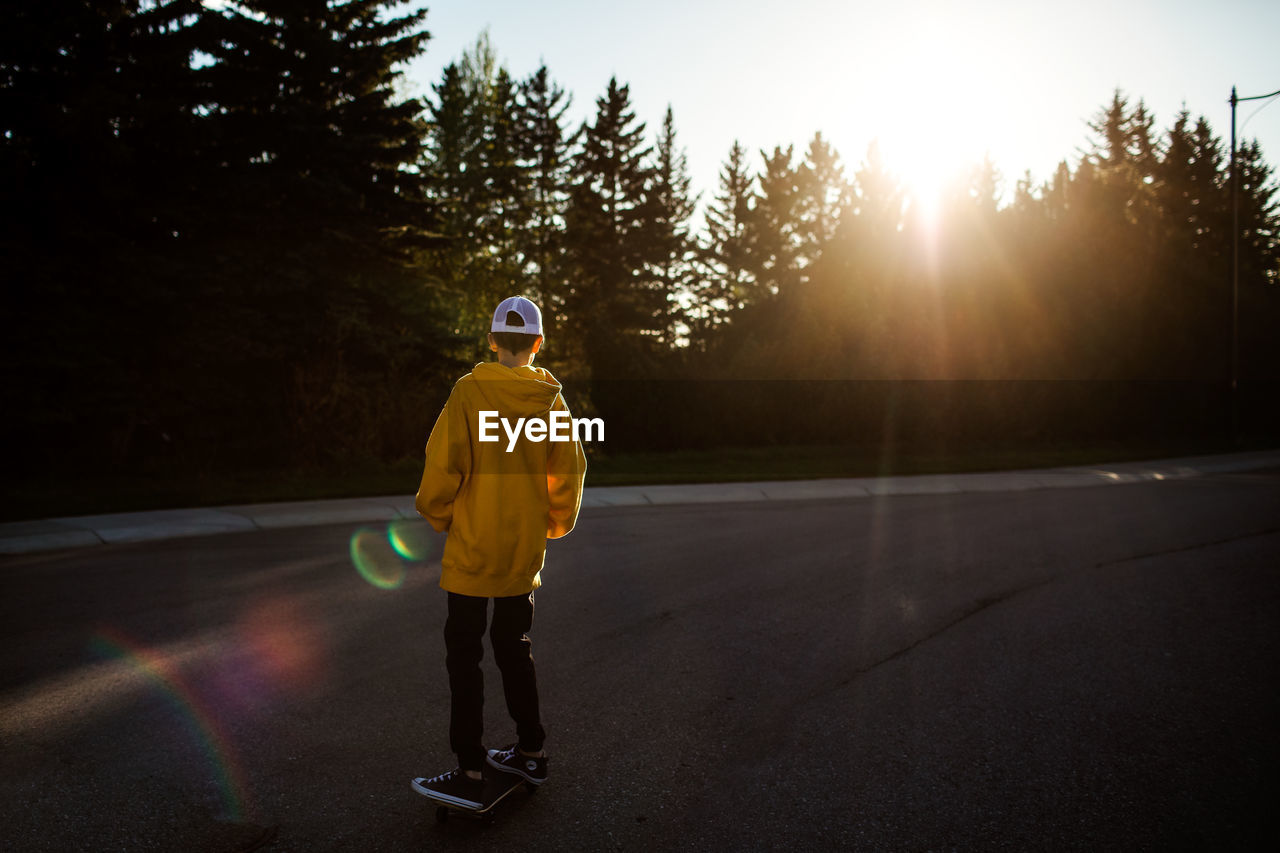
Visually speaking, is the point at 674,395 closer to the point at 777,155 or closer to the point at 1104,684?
the point at 1104,684

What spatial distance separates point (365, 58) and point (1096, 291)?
2711 cm

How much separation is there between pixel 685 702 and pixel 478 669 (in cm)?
162

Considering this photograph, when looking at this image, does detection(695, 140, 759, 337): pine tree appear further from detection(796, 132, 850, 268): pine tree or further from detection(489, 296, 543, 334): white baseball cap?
detection(489, 296, 543, 334): white baseball cap

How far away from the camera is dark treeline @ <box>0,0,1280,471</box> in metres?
19.2

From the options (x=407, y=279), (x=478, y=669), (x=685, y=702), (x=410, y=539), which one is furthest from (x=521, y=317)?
(x=407, y=279)

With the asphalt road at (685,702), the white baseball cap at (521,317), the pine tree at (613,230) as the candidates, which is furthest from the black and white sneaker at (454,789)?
the pine tree at (613,230)

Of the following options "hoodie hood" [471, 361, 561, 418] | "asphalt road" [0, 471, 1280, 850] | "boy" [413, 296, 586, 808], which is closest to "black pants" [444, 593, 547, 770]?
"boy" [413, 296, 586, 808]

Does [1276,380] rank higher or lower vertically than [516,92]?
lower

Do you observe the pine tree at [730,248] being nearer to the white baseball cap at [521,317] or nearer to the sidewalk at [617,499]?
the sidewalk at [617,499]

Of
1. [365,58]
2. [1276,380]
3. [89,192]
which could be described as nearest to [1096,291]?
[1276,380]

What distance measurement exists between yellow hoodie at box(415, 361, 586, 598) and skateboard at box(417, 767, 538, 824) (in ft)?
2.54

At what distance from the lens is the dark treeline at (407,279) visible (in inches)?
757

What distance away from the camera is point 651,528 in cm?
1152

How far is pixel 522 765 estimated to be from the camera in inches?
150
